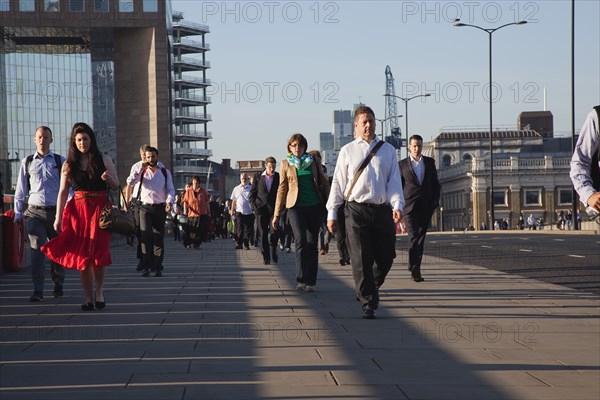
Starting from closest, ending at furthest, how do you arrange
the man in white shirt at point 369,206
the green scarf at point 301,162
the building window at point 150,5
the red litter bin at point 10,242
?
the man in white shirt at point 369,206 → the green scarf at point 301,162 → the red litter bin at point 10,242 → the building window at point 150,5

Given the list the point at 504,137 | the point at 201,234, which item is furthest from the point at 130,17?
the point at 504,137

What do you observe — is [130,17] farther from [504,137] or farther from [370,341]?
[504,137]

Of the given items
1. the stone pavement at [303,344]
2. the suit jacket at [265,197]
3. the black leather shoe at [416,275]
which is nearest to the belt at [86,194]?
the stone pavement at [303,344]

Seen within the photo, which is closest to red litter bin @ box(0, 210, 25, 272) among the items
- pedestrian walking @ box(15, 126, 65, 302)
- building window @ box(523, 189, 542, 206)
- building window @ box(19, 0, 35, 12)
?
pedestrian walking @ box(15, 126, 65, 302)

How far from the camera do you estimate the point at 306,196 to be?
44.7ft

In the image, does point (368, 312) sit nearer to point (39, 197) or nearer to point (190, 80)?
point (39, 197)

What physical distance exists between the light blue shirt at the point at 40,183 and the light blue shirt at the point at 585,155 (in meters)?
7.93

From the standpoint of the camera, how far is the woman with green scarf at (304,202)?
1335 centimetres

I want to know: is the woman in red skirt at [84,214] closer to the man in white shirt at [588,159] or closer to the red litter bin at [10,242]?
the man in white shirt at [588,159]

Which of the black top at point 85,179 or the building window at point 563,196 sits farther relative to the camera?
the building window at point 563,196

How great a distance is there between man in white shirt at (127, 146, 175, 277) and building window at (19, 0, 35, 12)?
6703 centimetres

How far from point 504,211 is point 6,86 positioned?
55.8m

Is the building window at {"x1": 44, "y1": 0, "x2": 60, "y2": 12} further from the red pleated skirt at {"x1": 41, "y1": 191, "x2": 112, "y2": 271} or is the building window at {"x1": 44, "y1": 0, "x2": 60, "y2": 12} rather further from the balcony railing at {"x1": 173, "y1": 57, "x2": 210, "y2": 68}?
the red pleated skirt at {"x1": 41, "y1": 191, "x2": 112, "y2": 271}

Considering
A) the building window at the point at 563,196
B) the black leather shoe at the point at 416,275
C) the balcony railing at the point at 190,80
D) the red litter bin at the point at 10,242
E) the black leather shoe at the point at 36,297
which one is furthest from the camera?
the balcony railing at the point at 190,80
